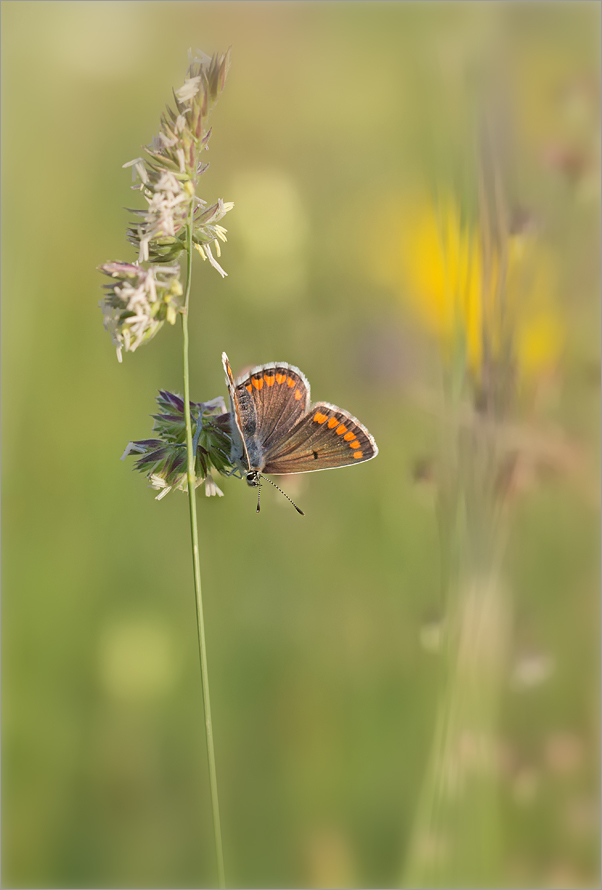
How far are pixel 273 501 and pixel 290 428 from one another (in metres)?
0.47

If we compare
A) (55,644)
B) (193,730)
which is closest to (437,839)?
(193,730)

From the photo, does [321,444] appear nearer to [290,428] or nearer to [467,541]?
[290,428]

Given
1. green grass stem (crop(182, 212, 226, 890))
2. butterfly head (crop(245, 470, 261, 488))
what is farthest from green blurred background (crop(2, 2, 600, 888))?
green grass stem (crop(182, 212, 226, 890))

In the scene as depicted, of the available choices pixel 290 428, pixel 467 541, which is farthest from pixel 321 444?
pixel 467 541

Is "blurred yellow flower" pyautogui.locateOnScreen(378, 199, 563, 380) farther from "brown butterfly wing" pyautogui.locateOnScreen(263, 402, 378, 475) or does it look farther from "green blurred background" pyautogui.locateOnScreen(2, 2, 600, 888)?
"brown butterfly wing" pyautogui.locateOnScreen(263, 402, 378, 475)

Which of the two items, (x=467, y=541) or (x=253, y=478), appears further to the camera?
(x=253, y=478)

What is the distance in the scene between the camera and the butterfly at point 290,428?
1.40 m

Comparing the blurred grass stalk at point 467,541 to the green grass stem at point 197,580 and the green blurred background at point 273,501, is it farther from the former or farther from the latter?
the green grass stem at point 197,580

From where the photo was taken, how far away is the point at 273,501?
1.84 metres

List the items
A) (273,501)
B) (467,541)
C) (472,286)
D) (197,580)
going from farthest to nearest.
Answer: (273,501)
(472,286)
(467,541)
(197,580)

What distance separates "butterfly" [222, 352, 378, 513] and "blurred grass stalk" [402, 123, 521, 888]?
23cm

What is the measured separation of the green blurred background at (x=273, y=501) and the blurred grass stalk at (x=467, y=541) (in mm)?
205

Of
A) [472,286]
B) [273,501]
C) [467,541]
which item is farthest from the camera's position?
[273,501]

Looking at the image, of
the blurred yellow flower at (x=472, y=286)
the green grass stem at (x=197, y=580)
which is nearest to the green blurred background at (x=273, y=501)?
the blurred yellow flower at (x=472, y=286)
